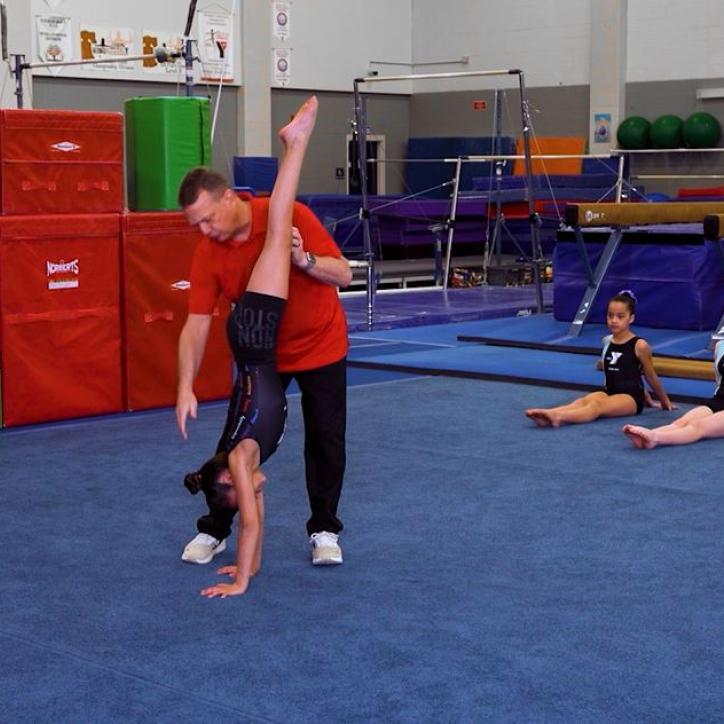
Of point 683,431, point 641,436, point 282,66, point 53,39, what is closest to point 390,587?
point 641,436

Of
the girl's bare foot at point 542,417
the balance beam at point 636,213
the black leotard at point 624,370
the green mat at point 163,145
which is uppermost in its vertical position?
the green mat at point 163,145

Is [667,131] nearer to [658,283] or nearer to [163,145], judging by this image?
[658,283]

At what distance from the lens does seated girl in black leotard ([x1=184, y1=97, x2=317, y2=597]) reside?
3744mm

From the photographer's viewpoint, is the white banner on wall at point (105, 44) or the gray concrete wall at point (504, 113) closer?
the white banner on wall at point (105, 44)

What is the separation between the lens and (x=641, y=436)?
566 centimetres

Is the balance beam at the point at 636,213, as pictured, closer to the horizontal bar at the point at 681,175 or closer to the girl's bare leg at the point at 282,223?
the horizontal bar at the point at 681,175

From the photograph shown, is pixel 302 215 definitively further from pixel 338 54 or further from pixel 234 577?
pixel 338 54

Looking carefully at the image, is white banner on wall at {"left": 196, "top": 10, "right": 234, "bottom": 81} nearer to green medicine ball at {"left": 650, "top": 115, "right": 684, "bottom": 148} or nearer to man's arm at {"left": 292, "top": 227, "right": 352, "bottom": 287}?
green medicine ball at {"left": 650, "top": 115, "right": 684, "bottom": 148}

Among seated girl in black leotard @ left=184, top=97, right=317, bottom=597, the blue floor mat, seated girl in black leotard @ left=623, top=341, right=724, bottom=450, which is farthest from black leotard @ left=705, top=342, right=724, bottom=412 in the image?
seated girl in black leotard @ left=184, top=97, right=317, bottom=597

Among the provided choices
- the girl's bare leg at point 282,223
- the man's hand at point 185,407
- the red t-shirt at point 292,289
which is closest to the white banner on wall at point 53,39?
the red t-shirt at point 292,289

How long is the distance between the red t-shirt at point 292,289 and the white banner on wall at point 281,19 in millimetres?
13711

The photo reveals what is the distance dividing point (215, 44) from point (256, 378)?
13.2 metres

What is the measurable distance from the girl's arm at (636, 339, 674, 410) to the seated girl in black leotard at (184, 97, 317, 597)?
2.93 m

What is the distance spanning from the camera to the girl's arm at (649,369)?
21.0ft
